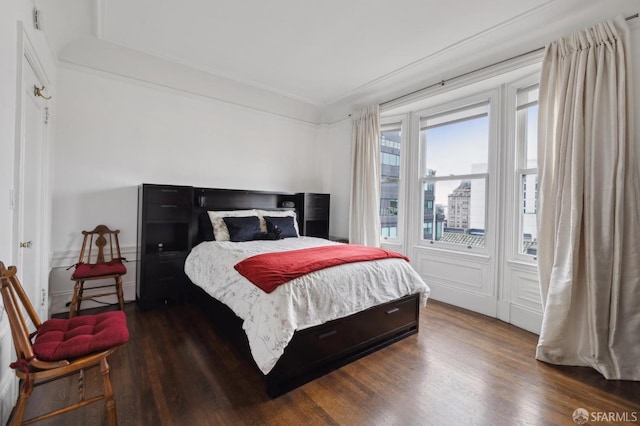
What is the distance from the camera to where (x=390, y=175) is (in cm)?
433

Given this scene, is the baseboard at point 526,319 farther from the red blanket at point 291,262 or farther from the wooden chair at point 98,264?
the wooden chair at point 98,264

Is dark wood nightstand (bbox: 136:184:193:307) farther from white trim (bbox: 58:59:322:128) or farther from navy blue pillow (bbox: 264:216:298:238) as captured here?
white trim (bbox: 58:59:322:128)

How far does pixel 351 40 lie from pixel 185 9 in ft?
5.10

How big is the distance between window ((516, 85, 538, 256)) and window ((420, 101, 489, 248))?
346mm

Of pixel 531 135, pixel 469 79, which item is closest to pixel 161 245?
pixel 469 79

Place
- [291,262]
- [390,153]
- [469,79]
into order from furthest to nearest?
1. [390,153]
2. [469,79]
3. [291,262]

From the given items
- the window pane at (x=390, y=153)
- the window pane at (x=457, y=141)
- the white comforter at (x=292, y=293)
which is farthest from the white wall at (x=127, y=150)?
the window pane at (x=457, y=141)

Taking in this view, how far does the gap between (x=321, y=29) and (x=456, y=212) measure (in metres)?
2.62

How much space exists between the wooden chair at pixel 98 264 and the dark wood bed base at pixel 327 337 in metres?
0.83

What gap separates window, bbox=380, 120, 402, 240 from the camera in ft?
14.0

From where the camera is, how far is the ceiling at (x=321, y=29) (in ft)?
7.94

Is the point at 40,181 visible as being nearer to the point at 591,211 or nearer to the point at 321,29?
the point at 321,29

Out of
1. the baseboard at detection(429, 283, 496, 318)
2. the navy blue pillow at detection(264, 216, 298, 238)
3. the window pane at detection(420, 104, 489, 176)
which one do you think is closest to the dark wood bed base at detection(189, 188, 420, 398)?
the baseboard at detection(429, 283, 496, 318)

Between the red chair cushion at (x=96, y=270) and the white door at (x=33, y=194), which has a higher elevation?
the white door at (x=33, y=194)
